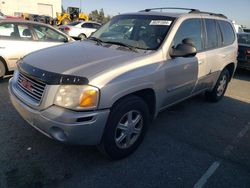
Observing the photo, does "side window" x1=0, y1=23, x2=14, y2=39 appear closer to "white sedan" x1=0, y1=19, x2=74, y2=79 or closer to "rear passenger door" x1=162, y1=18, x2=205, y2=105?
"white sedan" x1=0, y1=19, x2=74, y2=79

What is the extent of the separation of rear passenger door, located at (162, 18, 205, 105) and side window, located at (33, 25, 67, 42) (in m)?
4.19

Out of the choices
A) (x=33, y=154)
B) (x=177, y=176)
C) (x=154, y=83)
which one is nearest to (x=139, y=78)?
(x=154, y=83)

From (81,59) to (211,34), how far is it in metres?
2.74

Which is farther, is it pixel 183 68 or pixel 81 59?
pixel 183 68

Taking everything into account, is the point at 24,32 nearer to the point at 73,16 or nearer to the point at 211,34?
the point at 211,34

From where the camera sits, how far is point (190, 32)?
4.12m

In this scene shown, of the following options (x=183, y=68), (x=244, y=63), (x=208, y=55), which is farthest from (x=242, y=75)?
(x=183, y=68)

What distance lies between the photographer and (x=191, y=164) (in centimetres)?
329

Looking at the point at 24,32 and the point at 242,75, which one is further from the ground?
the point at 24,32

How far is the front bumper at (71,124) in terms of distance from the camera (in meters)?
2.62

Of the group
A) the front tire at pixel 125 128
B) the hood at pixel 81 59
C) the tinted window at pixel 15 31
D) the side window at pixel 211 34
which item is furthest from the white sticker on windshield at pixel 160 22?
the tinted window at pixel 15 31

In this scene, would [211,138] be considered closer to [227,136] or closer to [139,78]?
[227,136]

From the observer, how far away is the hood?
283 centimetres

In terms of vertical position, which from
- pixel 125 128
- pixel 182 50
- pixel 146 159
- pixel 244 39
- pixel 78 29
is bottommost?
pixel 78 29
